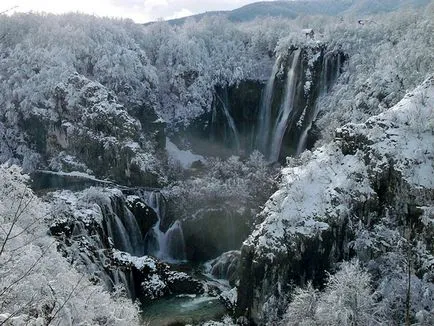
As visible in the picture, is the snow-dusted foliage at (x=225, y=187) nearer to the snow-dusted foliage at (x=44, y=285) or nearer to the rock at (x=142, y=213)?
the rock at (x=142, y=213)

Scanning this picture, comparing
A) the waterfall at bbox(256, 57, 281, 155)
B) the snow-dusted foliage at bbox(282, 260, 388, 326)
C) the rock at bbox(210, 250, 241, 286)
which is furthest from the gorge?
the waterfall at bbox(256, 57, 281, 155)

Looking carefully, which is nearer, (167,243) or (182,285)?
(182,285)

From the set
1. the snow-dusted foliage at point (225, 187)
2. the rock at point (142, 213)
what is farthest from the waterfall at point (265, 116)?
the rock at point (142, 213)

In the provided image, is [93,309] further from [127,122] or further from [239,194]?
[127,122]

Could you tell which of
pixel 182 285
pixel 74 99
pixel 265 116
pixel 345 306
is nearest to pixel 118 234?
pixel 182 285

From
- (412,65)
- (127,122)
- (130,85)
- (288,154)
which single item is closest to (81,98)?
(127,122)

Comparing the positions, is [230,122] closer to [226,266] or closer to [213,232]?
[213,232]
